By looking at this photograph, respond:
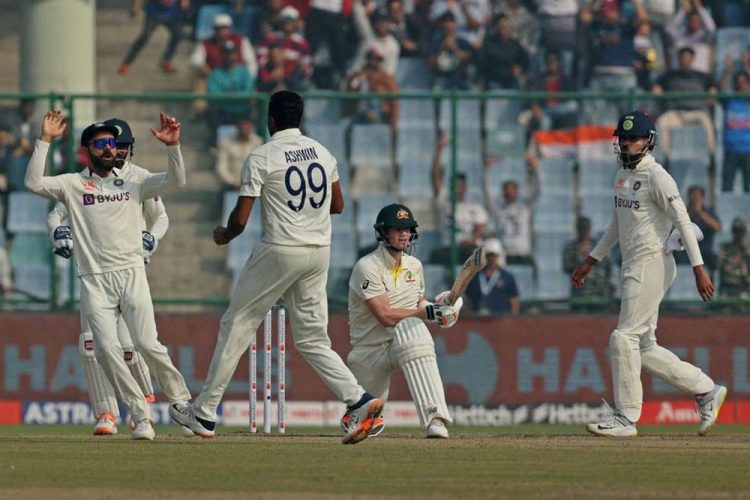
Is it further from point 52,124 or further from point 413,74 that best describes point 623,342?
point 413,74

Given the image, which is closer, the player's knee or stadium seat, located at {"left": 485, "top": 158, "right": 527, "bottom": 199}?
the player's knee

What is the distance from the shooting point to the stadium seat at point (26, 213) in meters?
18.7

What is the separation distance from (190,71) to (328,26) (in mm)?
1874

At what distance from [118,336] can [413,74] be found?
34.6ft

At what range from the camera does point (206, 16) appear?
74.3 feet

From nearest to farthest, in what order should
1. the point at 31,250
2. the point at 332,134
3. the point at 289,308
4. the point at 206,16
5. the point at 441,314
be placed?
the point at 289,308 < the point at 441,314 < the point at 31,250 < the point at 332,134 < the point at 206,16

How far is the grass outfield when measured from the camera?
29.5 feet

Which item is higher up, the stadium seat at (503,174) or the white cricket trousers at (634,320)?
the stadium seat at (503,174)

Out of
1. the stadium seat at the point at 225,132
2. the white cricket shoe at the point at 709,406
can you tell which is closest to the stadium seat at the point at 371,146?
the stadium seat at the point at 225,132

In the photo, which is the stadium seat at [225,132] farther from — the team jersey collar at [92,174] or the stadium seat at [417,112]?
the team jersey collar at [92,174]

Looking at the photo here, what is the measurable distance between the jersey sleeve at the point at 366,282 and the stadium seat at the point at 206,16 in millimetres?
10672

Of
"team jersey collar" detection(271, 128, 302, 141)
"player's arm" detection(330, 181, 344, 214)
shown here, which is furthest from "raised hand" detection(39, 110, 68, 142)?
"player's arm" detection(330, 181, 344, 214)

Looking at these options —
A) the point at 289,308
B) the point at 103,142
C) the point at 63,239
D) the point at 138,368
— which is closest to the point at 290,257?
the point at 289,308

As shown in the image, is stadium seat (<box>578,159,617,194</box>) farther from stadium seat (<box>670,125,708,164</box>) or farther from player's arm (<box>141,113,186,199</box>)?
player's arm (<box>141,113,186,199</box>)
